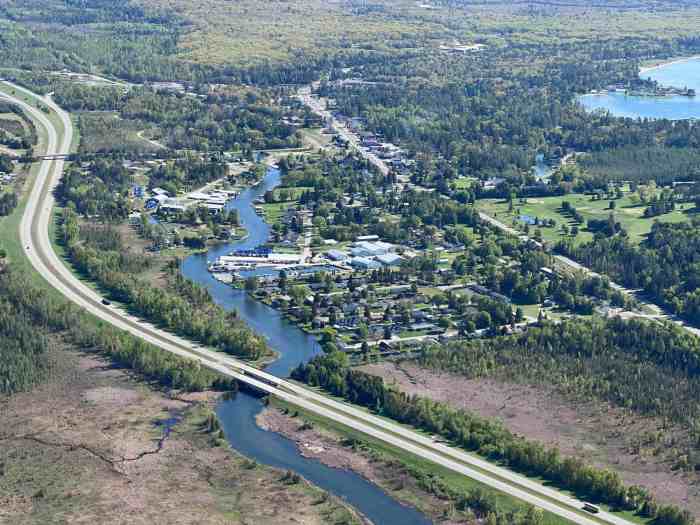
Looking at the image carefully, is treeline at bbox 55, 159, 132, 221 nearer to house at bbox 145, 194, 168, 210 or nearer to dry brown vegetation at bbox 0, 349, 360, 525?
house at bbox 145, 194, 168, 210

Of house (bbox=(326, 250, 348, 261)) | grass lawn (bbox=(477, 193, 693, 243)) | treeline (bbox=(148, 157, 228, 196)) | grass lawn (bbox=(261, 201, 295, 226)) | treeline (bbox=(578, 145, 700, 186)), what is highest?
treeline (bbox=(148, 157, 228, 196))

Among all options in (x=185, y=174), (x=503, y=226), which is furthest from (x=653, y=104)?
(x=185, y=174)

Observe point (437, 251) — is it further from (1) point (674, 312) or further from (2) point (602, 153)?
(2) point (602, 153)

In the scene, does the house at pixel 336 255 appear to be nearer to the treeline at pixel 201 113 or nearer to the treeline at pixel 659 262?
the treeline at pixel 659 262

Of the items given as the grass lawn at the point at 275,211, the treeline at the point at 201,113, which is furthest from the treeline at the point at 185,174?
the grass lawn at the point at 275,211

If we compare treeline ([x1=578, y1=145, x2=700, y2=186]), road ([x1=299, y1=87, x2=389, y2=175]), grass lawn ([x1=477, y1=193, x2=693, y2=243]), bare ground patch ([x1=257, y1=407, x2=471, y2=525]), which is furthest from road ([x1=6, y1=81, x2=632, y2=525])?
treeline ([x1=578, y1=145, x2=700, y2=186])

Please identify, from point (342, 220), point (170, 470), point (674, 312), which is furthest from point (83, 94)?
point (170, 470)
